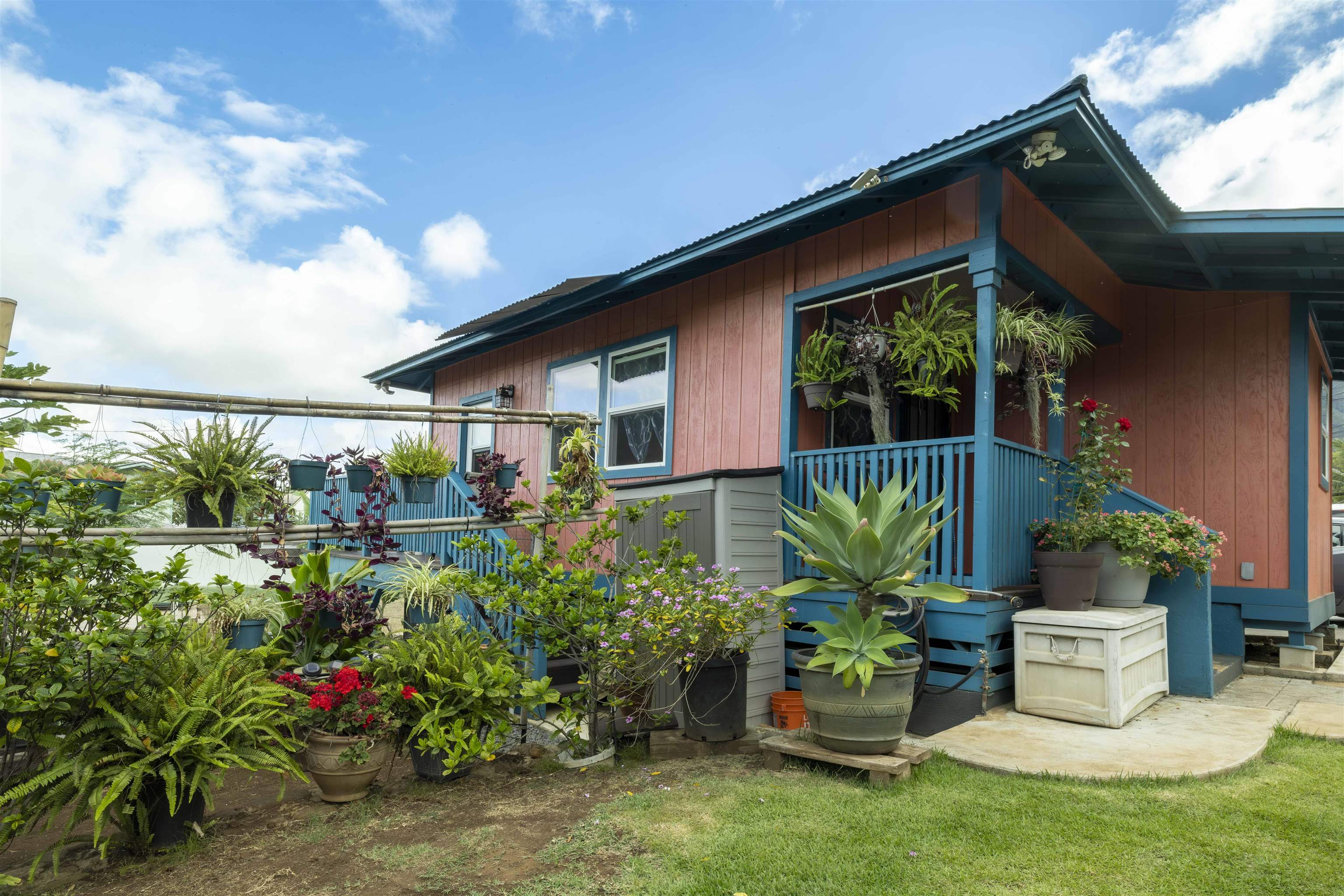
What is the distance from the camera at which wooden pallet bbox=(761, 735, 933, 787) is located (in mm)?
3502

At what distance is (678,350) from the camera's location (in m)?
7.06

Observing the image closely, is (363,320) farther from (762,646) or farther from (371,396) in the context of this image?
(762,646)

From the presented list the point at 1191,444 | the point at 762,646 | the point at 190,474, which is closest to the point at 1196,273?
the point at 1191,444

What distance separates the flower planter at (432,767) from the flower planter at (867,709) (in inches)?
70.6

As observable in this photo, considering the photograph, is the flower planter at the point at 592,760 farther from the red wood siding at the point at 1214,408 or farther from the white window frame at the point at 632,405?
the red wood siding at the point at 1214,408

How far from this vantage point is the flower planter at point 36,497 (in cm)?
297

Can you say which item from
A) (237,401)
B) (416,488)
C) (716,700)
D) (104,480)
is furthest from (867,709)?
(104,480)

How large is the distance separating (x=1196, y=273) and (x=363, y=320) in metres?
12.0

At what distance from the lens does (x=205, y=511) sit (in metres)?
3.88

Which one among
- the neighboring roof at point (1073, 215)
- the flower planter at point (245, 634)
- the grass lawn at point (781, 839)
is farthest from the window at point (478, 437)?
the grass lawn at point (781, 839)

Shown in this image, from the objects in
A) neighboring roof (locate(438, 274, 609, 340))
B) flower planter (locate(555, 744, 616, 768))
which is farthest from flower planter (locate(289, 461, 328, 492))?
neighboring roof (locate(438, 274, 609, 340))

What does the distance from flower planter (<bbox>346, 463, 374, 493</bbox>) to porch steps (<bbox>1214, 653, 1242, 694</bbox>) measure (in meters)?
5.84

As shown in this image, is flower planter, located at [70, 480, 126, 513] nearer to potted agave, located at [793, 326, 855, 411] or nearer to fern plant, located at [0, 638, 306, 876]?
fern plant, located at [0, 638, 306, 876]

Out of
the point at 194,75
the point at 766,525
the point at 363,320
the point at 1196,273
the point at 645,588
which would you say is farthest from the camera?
the point at 363,320
